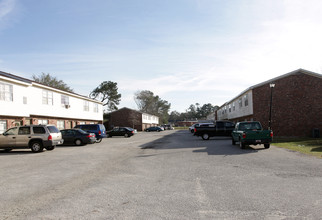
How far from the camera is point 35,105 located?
26.6 metres

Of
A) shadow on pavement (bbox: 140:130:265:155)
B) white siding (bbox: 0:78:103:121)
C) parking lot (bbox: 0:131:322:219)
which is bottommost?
shadow on pavement (bbox: 140:130:265:155)

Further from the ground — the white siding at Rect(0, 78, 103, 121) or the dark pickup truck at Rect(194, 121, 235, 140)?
the white siding at Rect(0, 78, 103, 121)

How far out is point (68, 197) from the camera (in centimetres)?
591

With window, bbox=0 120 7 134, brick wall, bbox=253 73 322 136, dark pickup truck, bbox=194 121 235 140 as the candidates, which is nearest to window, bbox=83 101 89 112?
window, bbox=0 120 7 134

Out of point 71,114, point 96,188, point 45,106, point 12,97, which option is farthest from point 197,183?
point 71,114

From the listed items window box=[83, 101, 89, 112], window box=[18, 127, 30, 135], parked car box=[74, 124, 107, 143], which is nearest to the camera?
window box=[18, 127, 30, 135]

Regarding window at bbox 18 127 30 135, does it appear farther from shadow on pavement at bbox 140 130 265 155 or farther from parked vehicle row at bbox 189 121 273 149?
parked vehicle row at bbox 189 121 273 149

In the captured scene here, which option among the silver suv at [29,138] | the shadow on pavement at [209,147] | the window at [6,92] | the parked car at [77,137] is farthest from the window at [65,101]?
the silver suv at [29,138]

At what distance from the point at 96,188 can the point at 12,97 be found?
20.1 metres

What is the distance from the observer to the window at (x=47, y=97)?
28.3 m

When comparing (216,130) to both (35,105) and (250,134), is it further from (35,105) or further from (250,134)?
(35,105)

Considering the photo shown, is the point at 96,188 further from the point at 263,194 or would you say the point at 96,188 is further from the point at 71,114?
the point at 71,114

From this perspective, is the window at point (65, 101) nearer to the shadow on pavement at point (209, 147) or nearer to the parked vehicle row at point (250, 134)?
the shadow on pavement at point (209, 147)

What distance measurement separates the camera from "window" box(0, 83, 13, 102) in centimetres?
2186
